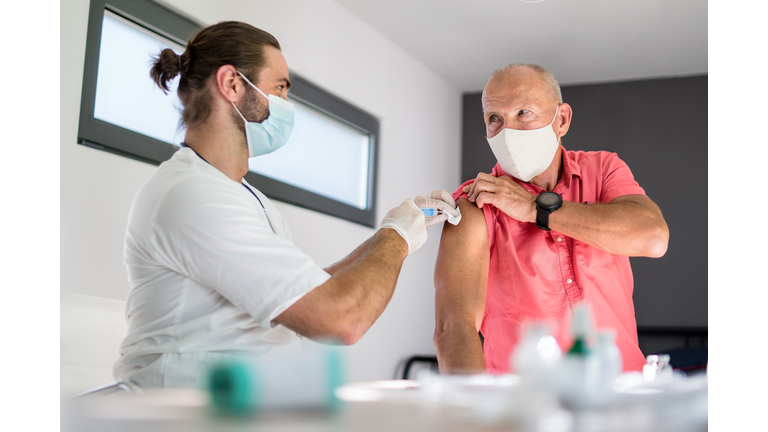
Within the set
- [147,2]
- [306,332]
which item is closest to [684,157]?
[147,2]

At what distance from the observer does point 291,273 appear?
107 cm

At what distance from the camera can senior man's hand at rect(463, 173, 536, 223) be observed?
156 cm

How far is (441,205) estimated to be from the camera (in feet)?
5.47

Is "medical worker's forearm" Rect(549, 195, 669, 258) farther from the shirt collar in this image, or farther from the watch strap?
the shirt collar

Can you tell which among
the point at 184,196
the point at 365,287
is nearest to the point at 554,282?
the point at 365,287

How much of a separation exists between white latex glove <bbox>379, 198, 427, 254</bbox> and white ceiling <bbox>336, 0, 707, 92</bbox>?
8.57 ft

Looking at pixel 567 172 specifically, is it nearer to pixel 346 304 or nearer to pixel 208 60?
pixel 346 304

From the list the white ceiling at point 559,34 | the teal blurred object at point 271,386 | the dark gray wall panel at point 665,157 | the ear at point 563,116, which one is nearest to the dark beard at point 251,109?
the ear at point 563,116

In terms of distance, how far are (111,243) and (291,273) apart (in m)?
1.40

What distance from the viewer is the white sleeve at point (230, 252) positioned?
3.51ft

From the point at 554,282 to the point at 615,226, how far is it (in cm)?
23
